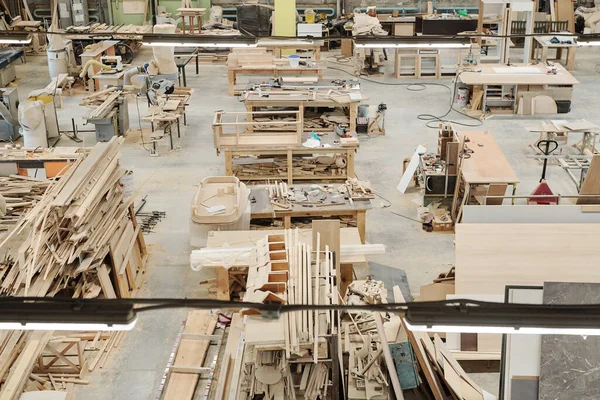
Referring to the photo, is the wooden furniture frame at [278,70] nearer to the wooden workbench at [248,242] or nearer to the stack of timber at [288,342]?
the wooden workbench at [248,242]

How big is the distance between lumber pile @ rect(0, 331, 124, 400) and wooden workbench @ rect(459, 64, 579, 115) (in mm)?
10582

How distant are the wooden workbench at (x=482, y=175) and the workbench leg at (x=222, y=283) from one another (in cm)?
347

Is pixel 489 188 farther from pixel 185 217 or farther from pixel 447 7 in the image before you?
pixel 447 7

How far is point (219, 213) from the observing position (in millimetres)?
10305

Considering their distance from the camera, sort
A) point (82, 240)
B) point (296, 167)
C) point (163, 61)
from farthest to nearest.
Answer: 1. point (163, 61)
2. point (296, 167)
3. point (82, 240)

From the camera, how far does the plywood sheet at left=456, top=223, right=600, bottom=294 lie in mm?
8336

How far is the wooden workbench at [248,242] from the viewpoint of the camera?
9516 millimetres

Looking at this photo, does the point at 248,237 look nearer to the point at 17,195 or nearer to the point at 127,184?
the point at 127,184

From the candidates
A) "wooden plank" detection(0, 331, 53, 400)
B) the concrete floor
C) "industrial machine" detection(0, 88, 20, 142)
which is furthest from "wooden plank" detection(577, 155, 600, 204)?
"industrial machine" detection(0, 88, 20, 142)

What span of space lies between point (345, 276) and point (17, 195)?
210 inches

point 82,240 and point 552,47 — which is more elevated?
point 552,47

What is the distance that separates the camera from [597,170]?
11125mm

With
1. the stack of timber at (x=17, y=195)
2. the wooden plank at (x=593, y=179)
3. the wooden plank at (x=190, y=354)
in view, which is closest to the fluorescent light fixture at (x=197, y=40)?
the wooden plank at (x=190, y=354)

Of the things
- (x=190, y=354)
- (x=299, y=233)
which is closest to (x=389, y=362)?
(x=190, y=354)
